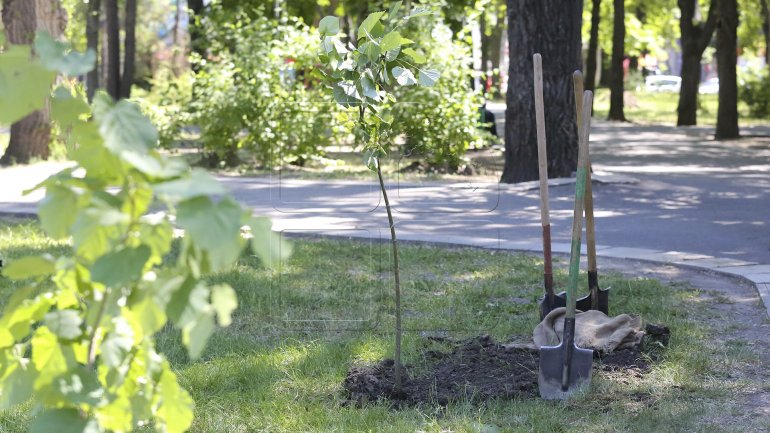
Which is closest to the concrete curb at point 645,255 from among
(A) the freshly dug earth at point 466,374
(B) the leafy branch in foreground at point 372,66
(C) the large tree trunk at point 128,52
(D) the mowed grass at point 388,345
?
(D) the mowed grass at point 388,345

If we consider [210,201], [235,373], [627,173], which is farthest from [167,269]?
[627,173]

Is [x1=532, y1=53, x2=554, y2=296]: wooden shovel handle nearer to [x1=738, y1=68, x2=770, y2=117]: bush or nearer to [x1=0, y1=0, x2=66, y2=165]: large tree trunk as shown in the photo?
[x1=0, y1=0, x2=66, y2=165]: large tree trunk

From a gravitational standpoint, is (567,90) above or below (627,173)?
above

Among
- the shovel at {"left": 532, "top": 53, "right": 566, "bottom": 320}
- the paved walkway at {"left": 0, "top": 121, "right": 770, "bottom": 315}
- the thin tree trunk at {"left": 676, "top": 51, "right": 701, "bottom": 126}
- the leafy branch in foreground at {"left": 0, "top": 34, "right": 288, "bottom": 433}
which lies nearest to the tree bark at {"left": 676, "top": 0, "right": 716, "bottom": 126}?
the thin tree trunk at {"left": 676, "top": 51, "right": 701, "bottom": 126}

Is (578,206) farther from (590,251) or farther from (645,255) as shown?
(645,255)

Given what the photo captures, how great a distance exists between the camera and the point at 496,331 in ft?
19.1

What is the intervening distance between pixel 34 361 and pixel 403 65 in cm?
286

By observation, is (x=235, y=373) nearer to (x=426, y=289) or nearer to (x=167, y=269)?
(x=426, y=289)

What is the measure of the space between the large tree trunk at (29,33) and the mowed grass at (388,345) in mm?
8304

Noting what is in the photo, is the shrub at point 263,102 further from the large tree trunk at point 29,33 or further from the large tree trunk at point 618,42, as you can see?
the large tree trunk at point 618,42

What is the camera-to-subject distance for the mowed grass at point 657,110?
32.2m

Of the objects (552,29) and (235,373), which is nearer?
(235,373)

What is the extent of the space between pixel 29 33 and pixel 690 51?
19.0 metres

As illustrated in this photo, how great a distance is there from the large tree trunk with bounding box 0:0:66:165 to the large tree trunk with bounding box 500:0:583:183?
6.99 meters
